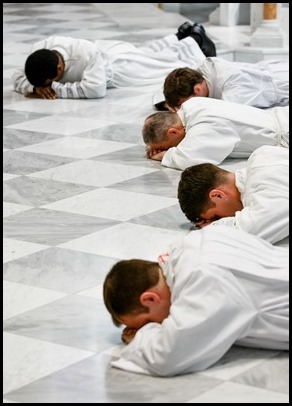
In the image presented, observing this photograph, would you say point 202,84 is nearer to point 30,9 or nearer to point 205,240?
point 205,240

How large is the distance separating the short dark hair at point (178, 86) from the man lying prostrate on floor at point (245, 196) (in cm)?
198

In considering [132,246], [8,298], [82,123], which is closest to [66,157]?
[82,123]

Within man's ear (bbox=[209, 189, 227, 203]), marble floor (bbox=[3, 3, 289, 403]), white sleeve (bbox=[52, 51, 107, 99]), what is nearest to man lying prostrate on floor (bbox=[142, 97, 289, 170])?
marble floor (bbox=[3, 3, 289, 403])

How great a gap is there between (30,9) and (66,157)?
838 cm

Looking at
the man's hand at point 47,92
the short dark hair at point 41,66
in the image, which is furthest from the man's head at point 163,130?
the man's hand at point 47,92

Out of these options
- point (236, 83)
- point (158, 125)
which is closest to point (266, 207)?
point (158, 125)

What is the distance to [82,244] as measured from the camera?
189 inches

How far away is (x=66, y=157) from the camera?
21.2 ft

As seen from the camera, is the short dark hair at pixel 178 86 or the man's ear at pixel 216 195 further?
the short dark hair at pixel 178 86

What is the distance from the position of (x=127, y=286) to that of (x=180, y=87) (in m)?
3.43

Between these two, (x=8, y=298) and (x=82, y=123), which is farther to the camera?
(x=82, y=123)

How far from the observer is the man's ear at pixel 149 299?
3.51 metres

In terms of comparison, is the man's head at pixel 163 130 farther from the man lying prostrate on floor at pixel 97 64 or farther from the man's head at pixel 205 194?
the man lying prostrate on floor at pixel 97 64

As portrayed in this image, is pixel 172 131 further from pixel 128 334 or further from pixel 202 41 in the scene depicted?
pixel 202 41
